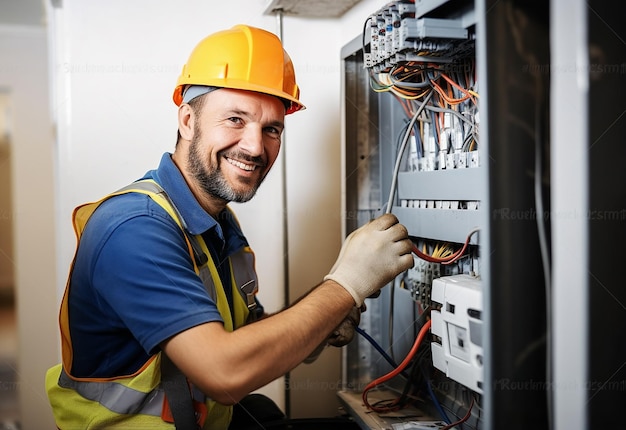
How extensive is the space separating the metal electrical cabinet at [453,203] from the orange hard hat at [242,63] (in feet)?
0.75

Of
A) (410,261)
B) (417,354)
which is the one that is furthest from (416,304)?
(410,261)

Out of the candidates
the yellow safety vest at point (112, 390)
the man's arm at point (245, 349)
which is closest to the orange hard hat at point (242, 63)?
the yellow safety vest at point (112, 390)

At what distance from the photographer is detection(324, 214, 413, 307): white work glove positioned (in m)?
1.17

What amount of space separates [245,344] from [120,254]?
273mm

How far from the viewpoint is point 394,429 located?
4.31 ft

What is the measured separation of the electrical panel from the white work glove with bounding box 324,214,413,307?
83 mm

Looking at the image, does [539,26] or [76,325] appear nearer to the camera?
[539,26]

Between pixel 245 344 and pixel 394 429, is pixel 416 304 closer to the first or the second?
pixel 394 429

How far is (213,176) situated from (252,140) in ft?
0.42

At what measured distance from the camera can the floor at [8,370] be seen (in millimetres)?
1571

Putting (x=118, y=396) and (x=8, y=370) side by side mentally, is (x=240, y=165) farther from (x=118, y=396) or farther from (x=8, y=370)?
(x=8, y=370)

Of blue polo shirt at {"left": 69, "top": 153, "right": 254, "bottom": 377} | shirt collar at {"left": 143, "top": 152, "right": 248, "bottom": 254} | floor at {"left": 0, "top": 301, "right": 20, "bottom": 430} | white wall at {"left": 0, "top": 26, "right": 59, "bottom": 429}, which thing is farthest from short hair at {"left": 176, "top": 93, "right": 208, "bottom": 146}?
floor at {"left": 0, "top": 301, "right": 20, "bottom": 430}

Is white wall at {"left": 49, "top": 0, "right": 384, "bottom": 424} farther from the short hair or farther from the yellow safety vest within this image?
the yellow safety vest

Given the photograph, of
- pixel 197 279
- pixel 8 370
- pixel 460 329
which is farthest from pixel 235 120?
pixel 8 370
